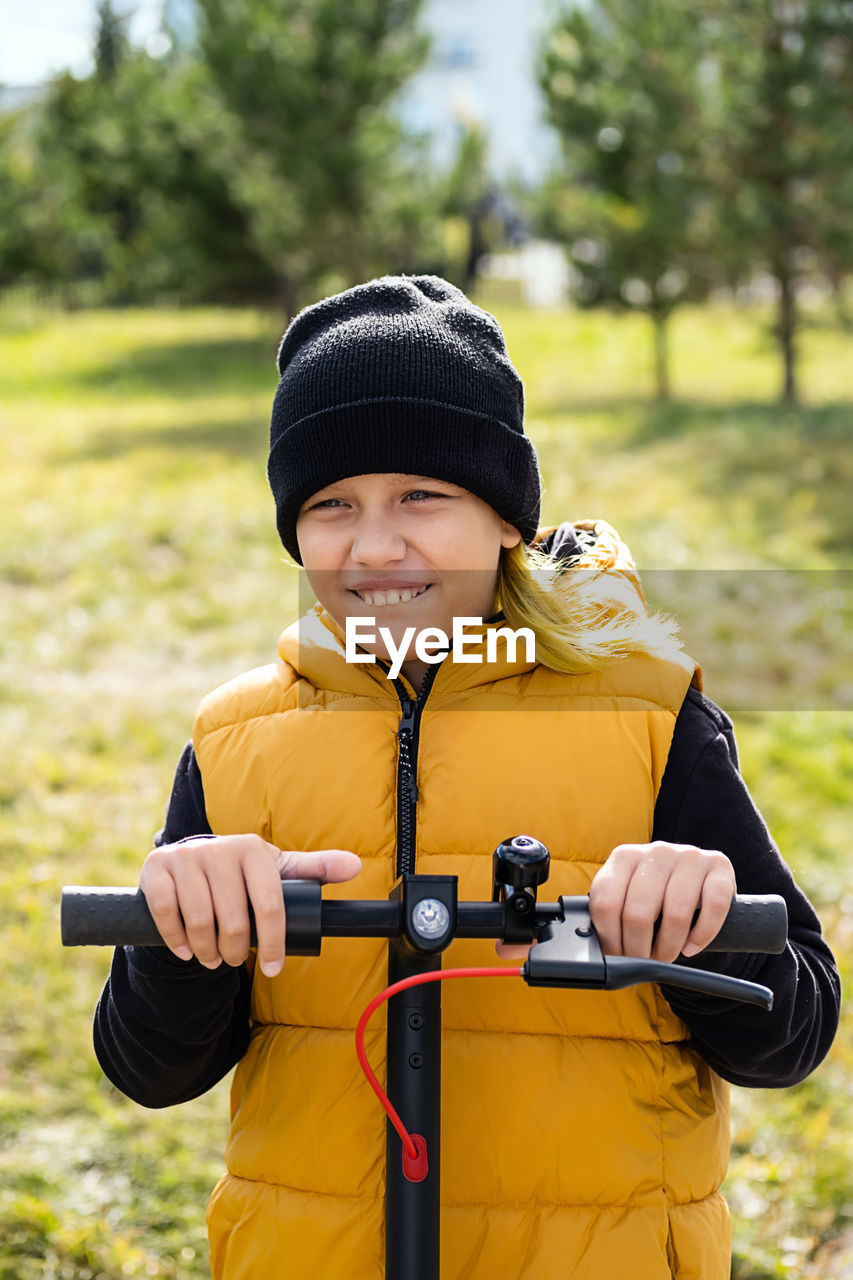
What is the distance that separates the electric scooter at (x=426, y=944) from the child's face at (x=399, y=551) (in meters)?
0.55

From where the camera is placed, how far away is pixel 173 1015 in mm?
1647

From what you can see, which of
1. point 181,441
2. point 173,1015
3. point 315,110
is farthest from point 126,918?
point 315,110

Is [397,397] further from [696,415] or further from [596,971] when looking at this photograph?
[696,415]

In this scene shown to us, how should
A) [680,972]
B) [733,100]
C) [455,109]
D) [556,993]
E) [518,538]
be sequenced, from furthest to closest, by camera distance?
1. [455,109]
2. [733,100]
3. [518,538]
4. [556,993]
5. [680,972]

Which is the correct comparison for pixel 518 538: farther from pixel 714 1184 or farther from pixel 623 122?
pixel 623 122

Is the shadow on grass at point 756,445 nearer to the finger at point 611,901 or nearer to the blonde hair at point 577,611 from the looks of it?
the blonde hair at point 577,611

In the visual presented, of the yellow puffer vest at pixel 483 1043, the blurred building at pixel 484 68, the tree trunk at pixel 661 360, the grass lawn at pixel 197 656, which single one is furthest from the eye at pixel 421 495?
the blurred building at pixel 484 68

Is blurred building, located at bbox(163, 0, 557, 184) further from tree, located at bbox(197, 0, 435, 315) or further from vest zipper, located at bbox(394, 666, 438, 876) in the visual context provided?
vest zipper, located at bbox(394, 666, 438, 876)

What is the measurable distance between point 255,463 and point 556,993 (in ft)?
33.4

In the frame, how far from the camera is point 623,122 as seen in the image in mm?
15055

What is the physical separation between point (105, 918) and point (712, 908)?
0.62m

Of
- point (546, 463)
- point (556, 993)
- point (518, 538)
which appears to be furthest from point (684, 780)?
point (546, 463)

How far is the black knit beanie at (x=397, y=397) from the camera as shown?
177 cm

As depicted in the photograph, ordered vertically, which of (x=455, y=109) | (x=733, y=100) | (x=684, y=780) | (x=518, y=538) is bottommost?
(x=684, y=780)
